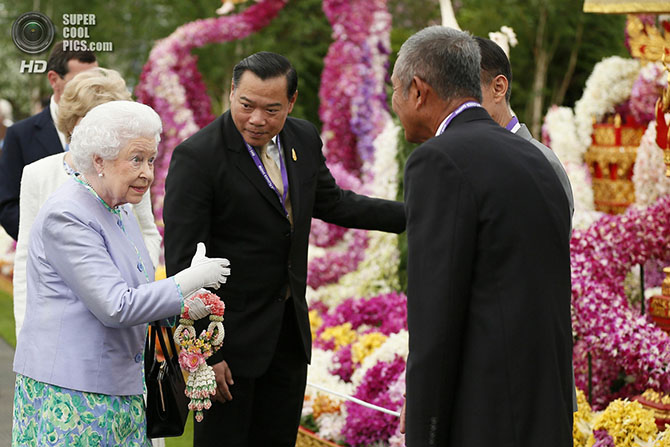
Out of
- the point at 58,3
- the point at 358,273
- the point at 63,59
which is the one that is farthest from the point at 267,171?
the point at 58,3

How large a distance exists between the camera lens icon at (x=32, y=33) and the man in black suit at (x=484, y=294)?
16.9ft

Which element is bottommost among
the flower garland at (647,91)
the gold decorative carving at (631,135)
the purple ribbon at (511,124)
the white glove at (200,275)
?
the white glove at (200,275)

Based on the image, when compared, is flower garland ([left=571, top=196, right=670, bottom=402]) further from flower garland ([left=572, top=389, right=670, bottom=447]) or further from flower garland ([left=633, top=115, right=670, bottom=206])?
flower garland ([left=633, top=115, right=670, bottom=206])

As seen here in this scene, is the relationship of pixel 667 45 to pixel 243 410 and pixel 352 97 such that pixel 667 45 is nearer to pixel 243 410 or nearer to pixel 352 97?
pixel 352 97

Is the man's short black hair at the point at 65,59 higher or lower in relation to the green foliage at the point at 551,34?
lower

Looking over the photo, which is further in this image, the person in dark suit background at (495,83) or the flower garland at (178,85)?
the flower garland at (178,85)

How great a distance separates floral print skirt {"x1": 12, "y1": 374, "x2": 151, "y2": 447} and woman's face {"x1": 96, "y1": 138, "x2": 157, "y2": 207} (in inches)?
24.2

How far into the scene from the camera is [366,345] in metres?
5.58

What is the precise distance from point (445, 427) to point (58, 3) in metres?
17.0

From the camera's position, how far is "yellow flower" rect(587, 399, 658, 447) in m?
3.65

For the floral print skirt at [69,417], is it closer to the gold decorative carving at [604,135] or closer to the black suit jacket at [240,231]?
the black suit jacket at [240,231]

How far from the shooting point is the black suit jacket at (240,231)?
325cm

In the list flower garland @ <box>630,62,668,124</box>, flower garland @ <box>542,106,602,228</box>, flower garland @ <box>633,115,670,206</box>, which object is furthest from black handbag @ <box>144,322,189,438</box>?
flower garland @ <box>630,62,668,124</box>

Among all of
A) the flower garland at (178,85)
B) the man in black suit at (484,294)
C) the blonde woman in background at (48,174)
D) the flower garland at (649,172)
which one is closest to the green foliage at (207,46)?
the flower garland at (178,85)
